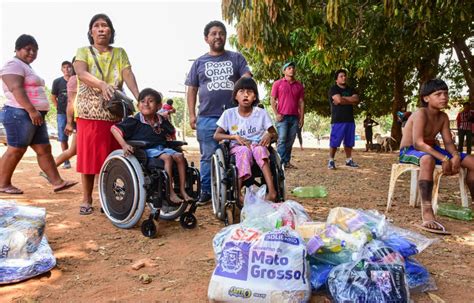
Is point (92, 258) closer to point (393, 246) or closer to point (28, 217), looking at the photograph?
point (28, 217)

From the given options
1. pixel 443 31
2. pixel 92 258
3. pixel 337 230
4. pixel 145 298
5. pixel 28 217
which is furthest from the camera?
pixel 443 31

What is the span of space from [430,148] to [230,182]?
1.81 metres

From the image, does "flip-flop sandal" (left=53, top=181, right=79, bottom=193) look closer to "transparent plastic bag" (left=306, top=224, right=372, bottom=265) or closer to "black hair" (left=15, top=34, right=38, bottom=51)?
"black hair" (left=15, top=34, right=38, bottom=51)

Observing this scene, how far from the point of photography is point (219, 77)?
13.2 feet

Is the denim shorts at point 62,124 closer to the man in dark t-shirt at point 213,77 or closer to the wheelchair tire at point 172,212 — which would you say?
the man in dark t-shirt at point 213,77

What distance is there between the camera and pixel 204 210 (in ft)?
13.3

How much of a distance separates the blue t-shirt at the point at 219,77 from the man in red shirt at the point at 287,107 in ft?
8.53

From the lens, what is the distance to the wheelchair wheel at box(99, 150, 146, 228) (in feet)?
10.1

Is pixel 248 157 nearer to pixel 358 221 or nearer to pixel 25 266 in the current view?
pixel 358 221

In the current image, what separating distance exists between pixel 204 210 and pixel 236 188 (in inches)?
39.7

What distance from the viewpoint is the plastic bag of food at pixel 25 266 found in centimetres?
225

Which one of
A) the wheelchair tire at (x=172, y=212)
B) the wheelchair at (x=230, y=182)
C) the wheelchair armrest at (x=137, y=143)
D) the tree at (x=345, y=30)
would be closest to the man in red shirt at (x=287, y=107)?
the tree at (x=345, y=30)

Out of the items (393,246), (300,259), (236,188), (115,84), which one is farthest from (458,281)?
(115,84)

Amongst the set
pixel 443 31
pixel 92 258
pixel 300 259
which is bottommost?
pixel 92 258
